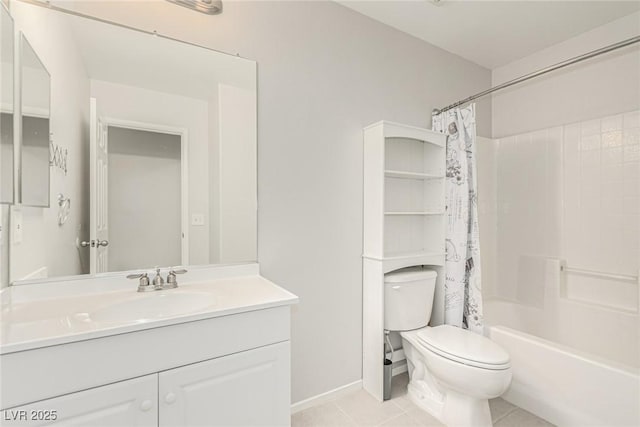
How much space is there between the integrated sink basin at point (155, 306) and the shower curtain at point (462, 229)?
5.30 feet

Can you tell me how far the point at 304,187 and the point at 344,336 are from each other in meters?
0.98

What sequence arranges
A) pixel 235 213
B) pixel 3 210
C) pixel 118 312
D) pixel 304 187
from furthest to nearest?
pixel 304 187
pixel 235 213
pixel 118 312
pixel 3 210

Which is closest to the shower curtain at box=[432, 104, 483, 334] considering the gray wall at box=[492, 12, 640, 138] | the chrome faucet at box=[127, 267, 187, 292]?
the gray wall at box=[492, 12, 640, 138]

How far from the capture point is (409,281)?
1924 millimetres

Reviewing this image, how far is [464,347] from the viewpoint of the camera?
1.60 meters

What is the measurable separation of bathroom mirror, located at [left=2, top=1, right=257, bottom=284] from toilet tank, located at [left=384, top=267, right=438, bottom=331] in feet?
2.94

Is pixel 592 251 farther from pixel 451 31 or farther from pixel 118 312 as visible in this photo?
pixel 118 312

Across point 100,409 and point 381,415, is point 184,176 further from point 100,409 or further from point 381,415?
point 381,415

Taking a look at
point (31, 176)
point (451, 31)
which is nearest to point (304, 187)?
point (31, 176)

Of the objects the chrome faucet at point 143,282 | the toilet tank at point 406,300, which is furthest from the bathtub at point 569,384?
the chrome faucet at point 143,282

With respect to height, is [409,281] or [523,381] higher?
[409,281]

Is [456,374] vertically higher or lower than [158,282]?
lower

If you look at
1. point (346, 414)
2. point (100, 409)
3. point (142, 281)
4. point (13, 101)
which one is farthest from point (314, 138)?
point (346, 414)

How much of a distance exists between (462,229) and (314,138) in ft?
3.90
